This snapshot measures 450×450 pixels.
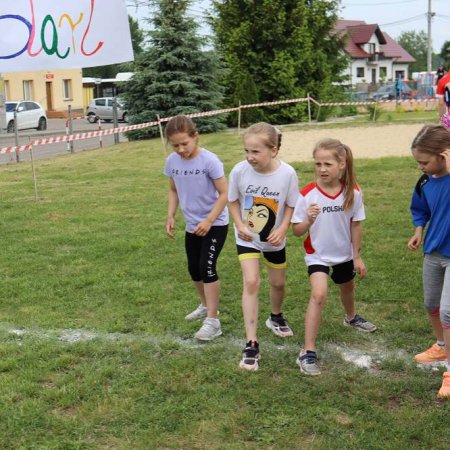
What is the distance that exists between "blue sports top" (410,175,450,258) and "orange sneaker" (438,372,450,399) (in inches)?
26.1

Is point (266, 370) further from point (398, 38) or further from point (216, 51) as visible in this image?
point (398, 38)

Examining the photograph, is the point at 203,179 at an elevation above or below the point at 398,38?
below

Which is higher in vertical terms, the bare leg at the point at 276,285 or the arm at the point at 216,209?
the arm at the point at 216,209

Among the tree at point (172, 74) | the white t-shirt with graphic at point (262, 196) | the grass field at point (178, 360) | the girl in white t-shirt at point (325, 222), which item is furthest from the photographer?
the tree at point (172, 74)

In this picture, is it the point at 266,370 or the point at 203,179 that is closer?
the point at 266,370

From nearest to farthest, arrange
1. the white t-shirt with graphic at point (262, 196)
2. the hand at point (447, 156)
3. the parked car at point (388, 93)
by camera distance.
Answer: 1. the hand at point (447, 156)
2. the white t-shirt with graphic at point (262, 196)
3. the parked car at point (388, 93)

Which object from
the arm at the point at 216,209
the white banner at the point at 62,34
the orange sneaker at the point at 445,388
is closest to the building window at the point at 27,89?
the white banner at the point at 62,34

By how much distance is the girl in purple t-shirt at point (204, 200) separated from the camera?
4359 millimetres

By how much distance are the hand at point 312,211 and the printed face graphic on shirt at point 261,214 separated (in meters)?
0.27

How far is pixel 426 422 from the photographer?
10.4ft

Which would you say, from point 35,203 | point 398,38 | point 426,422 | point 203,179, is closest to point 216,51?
point 35,203

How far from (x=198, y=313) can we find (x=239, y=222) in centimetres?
101

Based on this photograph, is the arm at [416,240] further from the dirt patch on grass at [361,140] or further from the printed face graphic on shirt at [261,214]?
the dirt patch on grass at [361,140]

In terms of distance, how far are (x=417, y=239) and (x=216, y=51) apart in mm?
21476
